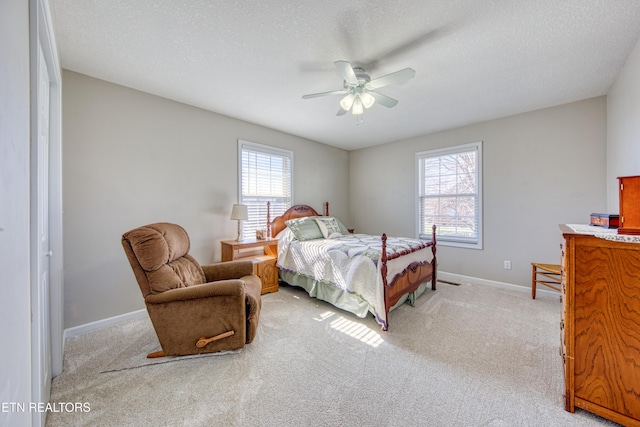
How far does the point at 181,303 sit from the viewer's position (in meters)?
1.95

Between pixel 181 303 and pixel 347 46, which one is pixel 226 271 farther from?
pixel 347 46

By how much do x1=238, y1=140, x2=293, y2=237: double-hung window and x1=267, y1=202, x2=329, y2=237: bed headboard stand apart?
0.09 m

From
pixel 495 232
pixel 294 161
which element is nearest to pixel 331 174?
pixel 294 161

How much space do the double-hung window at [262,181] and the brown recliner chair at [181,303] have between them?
181 cm

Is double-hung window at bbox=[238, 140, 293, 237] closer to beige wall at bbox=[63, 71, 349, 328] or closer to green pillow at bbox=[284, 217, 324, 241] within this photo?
beige wall at bbox=[63, 71, 349, 328]

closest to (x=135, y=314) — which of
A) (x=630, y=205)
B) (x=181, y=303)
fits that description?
(x=181, y=303)

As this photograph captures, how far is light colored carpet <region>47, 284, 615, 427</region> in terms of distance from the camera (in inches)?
59.8

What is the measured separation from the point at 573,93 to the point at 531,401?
11.0 feet

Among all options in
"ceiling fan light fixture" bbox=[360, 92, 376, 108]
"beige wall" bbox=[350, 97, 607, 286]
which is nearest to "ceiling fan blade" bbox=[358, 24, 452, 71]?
"ceiling fan light fixture" bbox=[360, 92, 376, 108]

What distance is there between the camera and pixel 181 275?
7.22 feet

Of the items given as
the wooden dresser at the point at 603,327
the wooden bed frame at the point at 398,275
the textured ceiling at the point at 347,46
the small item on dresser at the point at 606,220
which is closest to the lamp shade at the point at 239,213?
the wooden bed frame at the point at 398,275

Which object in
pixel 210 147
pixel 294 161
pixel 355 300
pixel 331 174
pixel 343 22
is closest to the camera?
pixel 343 22

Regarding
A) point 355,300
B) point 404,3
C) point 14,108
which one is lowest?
point 355,300

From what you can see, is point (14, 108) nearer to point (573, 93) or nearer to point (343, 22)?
point (343, 22)
